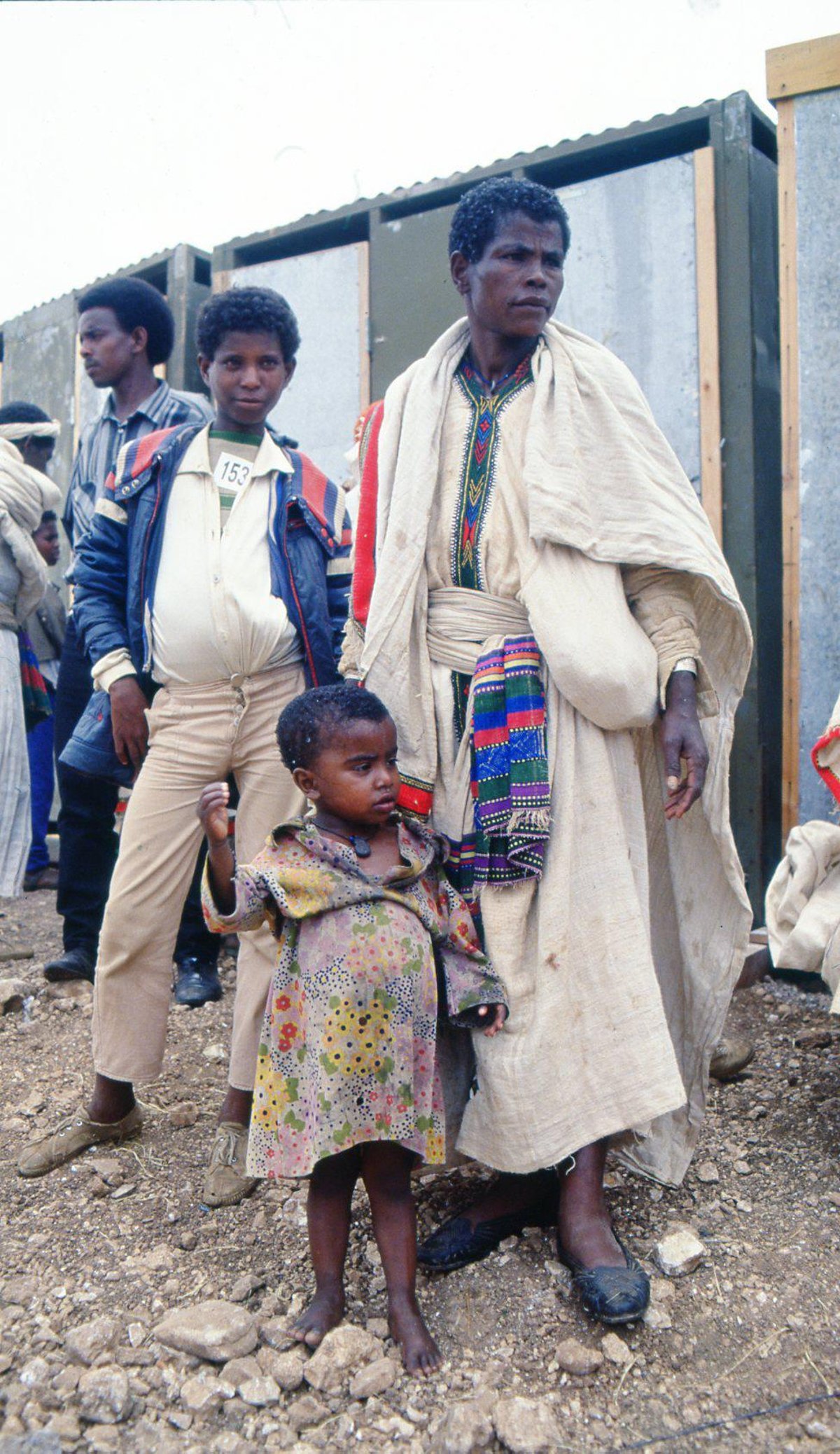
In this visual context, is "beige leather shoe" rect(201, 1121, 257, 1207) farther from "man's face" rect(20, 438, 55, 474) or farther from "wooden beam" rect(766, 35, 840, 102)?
"wooden beam" rect(766, 35, 840, 102)

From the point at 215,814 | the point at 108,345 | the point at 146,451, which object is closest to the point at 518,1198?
→ the point at 215,814

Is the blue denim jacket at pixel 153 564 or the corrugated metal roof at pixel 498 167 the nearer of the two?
the blue denim jacket at pixel 153 564

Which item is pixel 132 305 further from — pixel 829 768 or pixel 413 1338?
pixel 413 1338

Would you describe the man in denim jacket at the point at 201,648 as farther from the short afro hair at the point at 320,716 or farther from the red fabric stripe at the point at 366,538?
the short afro hair at the point at 320,716

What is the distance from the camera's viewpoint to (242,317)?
9.50 ft

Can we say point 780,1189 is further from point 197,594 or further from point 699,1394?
point 197,594

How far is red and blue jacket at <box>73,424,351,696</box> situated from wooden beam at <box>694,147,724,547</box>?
1.90 meters

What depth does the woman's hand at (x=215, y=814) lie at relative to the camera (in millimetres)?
2004

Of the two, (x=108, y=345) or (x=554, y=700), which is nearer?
(x=554, y=700)

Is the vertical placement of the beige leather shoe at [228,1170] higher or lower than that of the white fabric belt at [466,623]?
lower

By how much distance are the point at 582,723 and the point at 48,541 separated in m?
4.05

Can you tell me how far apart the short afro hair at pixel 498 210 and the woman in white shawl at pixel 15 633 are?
281 centimetres

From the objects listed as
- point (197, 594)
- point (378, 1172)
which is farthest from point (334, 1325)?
point (197, 594)

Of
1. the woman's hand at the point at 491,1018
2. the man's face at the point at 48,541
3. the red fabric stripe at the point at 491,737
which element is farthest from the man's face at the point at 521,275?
the man's face at the point at 48,541
